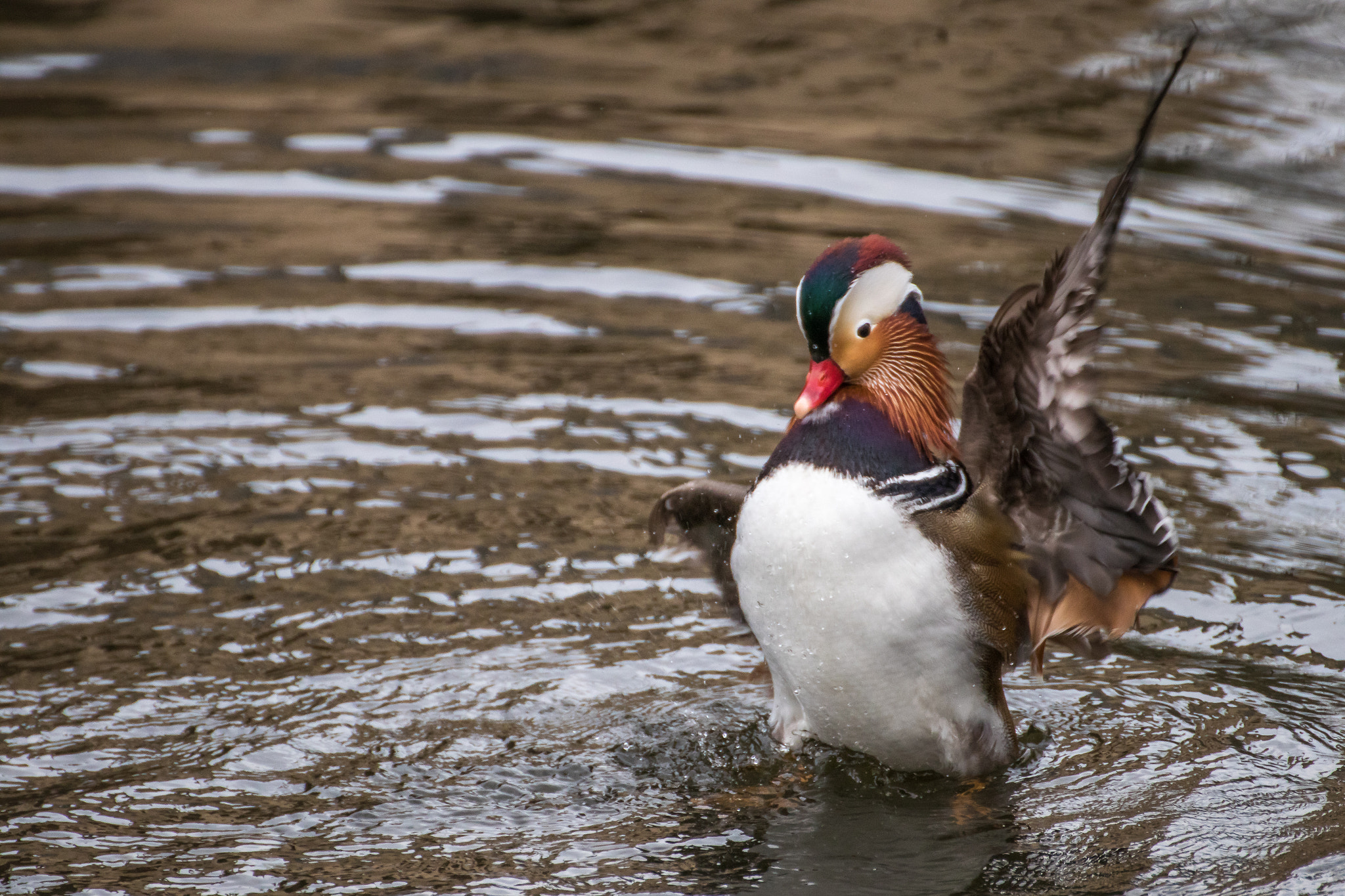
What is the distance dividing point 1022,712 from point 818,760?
26.2 inches

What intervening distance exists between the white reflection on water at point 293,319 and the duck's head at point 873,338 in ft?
11.1

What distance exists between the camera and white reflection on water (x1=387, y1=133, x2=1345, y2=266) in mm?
8547

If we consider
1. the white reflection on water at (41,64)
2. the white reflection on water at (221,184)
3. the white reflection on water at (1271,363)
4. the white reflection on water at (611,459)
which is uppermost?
the white reflection on water at (41,64)

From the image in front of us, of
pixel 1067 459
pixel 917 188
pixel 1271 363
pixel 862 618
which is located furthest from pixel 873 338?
pixel 917 188

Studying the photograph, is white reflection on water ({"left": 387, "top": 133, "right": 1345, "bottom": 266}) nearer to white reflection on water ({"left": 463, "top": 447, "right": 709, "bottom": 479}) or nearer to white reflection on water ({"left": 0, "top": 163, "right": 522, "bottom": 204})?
white reflection on water ({"left": 0, "top": 163, "right": 522, "bottom": 204})

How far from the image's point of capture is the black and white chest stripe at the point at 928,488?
13.2ft

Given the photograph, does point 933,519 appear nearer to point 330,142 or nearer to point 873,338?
point 873,338

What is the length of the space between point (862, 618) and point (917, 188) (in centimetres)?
550

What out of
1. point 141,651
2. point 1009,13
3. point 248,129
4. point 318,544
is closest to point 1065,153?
point 1009,13

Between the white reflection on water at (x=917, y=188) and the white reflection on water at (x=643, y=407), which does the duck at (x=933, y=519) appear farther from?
the white reflection on water at (x=917, y=188)

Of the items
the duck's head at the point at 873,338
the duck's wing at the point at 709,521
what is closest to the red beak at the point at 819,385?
the duck's head at the point at 873,338

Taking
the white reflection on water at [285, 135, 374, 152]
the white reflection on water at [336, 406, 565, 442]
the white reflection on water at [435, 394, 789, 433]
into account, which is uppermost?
the white reflection on water at [285, 135, 374, 152]

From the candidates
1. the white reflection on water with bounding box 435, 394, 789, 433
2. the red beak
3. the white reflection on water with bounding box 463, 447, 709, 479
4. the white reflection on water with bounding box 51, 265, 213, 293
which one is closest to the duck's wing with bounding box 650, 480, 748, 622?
the red beak

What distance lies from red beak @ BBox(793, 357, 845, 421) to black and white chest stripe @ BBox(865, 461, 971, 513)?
265mm
